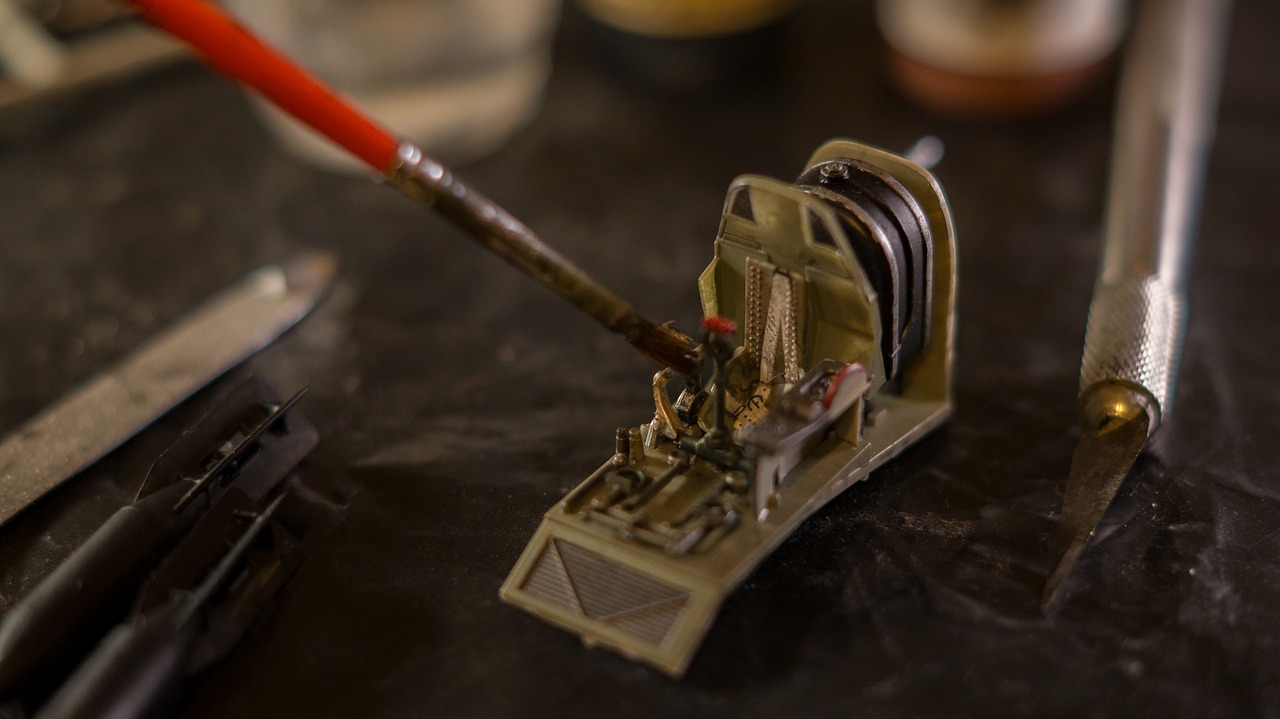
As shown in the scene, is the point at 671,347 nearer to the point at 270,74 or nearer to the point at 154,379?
the point at 270,74

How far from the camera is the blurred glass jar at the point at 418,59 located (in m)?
2.69

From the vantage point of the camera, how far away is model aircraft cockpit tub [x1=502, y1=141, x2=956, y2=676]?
4.84 feet

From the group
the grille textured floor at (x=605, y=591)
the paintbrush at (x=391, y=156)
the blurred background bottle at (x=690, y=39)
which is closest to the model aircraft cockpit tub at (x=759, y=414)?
the grille textured floor at (x=605, y=591)

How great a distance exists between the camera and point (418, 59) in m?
2.75

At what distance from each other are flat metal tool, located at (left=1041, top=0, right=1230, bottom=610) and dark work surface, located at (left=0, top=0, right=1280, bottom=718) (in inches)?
2.1

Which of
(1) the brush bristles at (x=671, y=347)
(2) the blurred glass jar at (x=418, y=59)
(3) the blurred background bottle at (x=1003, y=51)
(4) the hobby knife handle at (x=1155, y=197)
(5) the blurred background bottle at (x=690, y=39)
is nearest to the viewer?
(1) the brush bristles at (x=671, y=347)

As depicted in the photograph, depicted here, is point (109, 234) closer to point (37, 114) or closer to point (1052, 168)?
point (37, 114)

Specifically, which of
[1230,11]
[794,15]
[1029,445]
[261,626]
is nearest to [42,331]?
[261,626]

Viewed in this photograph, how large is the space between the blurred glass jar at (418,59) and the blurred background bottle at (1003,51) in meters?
1.01

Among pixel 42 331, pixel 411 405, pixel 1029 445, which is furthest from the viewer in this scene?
pixel 42 331

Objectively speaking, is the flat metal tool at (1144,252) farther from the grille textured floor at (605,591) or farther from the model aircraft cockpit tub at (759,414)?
the grille textured floor at (605,591)

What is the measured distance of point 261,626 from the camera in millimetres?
1617

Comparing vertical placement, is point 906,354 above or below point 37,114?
above

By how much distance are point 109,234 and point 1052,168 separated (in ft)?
7.47
